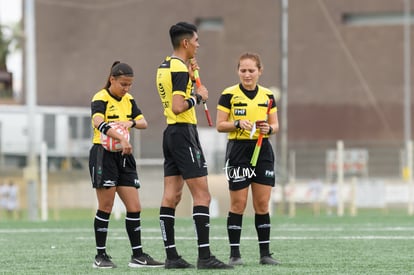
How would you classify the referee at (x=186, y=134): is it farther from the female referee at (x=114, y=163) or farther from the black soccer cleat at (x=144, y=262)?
the female referee at (x=114, y=163)

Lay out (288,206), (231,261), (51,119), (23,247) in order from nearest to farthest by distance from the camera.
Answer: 1. (231,261)
2. (23,247)
3. (288,206)
4. (51,119)

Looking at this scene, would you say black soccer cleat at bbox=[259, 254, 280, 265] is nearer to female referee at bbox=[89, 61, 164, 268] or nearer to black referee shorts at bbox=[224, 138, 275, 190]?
black referee shorts at bbox=[224, 138, 275, 190]

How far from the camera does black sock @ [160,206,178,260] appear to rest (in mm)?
10719

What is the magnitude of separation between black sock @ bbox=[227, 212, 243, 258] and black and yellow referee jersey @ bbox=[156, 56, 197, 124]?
1199mm

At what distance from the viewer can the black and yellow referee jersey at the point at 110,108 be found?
10969mm

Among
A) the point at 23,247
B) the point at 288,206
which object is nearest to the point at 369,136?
the point at 288,206

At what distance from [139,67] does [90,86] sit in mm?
2800

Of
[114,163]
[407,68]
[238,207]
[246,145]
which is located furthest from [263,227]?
[407,68]

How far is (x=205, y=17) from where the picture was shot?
2179 inches

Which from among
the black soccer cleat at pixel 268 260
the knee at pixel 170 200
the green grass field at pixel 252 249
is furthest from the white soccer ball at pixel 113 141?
the black soccer cleat at pixel 268 260

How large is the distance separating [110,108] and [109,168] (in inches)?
23.1

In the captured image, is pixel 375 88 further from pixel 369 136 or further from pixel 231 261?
pixel 231 261

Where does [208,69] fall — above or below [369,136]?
above

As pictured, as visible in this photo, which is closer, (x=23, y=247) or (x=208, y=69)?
(x=23, y=247)
